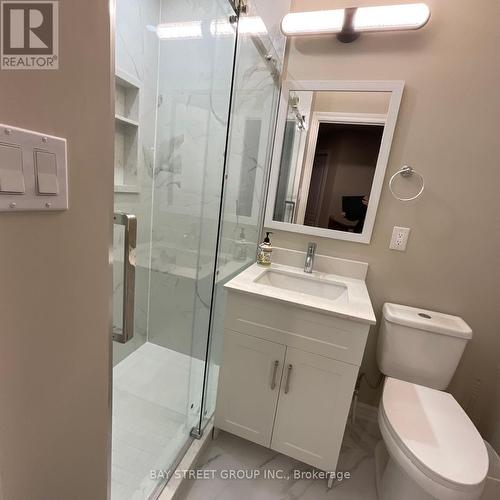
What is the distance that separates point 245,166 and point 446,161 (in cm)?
101

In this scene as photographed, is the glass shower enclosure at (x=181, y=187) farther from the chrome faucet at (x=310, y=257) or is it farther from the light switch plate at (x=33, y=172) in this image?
the light switch plate at (x=33, y=172)

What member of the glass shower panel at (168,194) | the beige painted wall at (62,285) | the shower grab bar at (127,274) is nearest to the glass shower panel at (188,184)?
the glass shower panel at (168,194)

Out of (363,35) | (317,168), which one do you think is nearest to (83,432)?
(317,168)

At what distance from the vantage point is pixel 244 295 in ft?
4.12

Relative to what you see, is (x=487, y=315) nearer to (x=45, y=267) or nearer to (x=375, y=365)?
(x=375, y=365)

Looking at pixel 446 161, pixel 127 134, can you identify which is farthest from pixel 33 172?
pixel 446 161

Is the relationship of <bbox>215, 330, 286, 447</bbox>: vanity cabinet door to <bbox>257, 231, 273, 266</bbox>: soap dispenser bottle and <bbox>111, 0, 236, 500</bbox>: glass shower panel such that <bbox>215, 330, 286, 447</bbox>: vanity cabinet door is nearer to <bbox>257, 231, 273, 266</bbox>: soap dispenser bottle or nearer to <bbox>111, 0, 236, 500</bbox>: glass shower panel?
<bbox>111, 0, 236, 500</bbox>: glass shower panel

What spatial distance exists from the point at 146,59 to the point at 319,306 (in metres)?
1.53

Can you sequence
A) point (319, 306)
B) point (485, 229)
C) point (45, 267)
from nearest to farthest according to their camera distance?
point (45, 267)
point (319, 306)
point (485, 229)

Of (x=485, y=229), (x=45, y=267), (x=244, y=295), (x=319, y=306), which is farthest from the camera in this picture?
(x=485, y=229)

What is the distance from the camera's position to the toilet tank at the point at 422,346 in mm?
1327

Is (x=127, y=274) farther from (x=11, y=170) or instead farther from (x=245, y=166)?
(x=245, y=166)

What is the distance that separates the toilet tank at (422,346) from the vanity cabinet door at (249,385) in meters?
0.59

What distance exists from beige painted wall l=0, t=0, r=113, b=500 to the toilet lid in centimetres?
105
